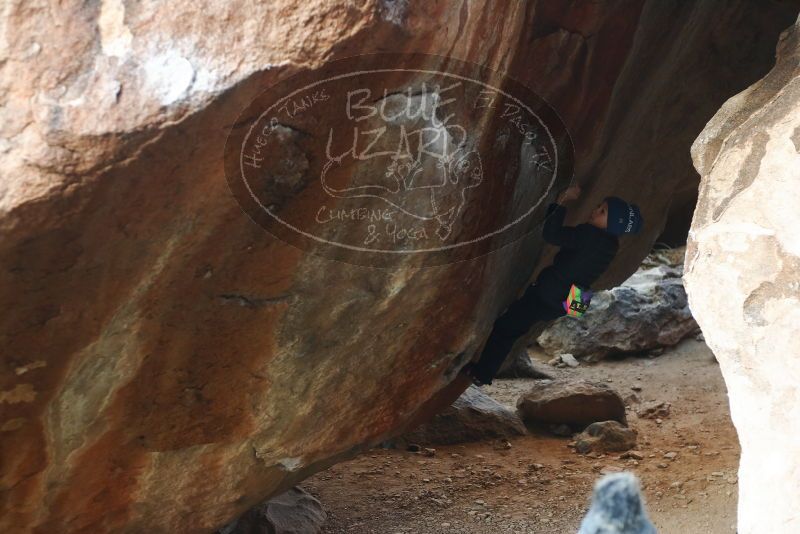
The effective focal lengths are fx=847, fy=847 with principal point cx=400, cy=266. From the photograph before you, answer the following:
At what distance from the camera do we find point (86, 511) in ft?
8.80

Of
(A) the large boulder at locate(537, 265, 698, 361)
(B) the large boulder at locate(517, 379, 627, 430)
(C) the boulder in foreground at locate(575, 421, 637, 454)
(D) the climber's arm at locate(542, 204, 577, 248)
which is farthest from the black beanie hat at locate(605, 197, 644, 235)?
(A) the large boulder at locate(537, 265, 698, 361)

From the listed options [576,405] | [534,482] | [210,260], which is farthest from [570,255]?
[576,405]

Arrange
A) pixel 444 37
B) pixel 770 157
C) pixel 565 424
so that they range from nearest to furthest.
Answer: pixel 770 157 < pixel 444 37 < pixel 565 424

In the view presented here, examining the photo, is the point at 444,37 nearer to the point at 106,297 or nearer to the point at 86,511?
the point at 106,297

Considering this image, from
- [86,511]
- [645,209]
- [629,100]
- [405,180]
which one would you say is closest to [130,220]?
[405,180]

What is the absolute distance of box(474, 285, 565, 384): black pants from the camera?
3.57 metres

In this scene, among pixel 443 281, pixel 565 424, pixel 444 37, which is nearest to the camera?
pixel 444 37

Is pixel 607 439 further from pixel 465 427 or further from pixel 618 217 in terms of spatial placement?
pixel 618 217

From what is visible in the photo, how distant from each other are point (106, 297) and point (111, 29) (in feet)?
2.27

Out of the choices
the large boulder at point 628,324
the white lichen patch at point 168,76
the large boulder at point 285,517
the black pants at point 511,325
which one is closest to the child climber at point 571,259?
the black pants at point 511,325

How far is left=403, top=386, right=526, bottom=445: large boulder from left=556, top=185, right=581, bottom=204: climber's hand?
199cm

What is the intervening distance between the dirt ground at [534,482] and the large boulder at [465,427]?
7 cm

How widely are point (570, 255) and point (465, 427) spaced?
1941 mm

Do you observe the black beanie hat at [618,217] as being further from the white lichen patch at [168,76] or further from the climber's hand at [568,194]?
the white lichen patch at [168,76]
